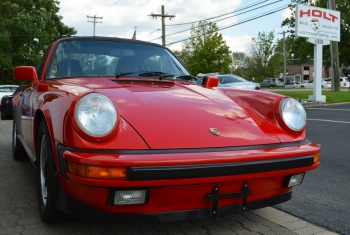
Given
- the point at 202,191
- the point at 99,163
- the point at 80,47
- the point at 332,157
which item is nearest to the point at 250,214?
the point at 202,191

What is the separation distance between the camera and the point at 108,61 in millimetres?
3598

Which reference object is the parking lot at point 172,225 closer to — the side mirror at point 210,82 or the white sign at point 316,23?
the side mirror at point 210,82

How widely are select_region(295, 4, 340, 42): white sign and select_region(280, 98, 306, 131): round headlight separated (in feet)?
48.8

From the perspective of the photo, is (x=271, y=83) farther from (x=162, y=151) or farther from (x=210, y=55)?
(x=162, y=151)

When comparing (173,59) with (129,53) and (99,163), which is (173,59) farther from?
(99,163)

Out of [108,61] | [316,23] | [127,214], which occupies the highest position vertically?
[316,23]

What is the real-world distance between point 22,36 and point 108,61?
29.0m

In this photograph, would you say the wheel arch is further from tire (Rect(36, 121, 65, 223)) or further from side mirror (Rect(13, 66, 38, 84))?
side mirror (Rect(13, 66, 38, 84))

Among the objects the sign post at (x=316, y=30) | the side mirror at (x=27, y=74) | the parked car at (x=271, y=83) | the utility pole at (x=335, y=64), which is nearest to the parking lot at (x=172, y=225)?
the side mirror at (x=27, y=74)

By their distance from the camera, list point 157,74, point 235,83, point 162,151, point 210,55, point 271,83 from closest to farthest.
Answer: point 162,151 → point 157,74 → point 235,83 → point 210,55 → point 271,83

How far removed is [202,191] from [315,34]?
16735 millimetres

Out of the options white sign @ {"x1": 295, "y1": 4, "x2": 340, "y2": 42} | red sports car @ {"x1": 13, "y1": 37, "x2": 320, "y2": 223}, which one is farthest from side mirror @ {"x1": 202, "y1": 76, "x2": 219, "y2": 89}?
white sign @ {"x1": 295, "y1": 4, "x2": 340, "y2": 42}

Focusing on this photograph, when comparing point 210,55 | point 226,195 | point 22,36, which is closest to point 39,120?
point 226,195

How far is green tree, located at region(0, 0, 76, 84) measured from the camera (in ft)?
96.0
